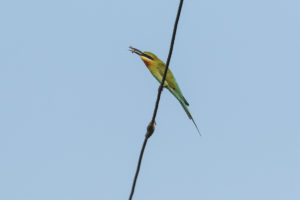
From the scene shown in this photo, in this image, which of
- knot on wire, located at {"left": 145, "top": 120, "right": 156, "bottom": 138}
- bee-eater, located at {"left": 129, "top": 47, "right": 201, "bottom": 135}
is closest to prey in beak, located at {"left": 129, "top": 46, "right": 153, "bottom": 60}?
bee-eater, located at {"left": 129, "top": 47, "right": 201, "bottom": 135}

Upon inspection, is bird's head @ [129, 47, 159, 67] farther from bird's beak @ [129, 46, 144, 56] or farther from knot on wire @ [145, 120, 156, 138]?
knot on wire @ [145, 120, 156, 138]

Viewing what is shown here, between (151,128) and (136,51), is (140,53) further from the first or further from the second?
(151,128)

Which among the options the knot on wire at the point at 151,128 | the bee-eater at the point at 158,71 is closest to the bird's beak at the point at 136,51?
the bee-eater at the point at 158,71

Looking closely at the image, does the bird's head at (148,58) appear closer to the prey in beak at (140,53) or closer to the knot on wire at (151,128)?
the prey in beak at (140,53)

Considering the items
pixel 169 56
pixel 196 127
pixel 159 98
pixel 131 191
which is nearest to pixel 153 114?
pixel 159 98

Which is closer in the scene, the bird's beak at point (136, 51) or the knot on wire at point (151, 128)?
the knot on wire at point (151, 128)

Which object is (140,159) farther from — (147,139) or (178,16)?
(178,16)

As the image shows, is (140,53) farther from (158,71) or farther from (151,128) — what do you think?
(151,128)

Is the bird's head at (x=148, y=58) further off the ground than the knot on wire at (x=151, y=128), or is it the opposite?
the bird's head at (x=148, y=58)

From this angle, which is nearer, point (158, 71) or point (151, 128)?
point (151, 128)

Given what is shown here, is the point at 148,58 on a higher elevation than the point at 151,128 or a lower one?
higher

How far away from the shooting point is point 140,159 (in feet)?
7.29

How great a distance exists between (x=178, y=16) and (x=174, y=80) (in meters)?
3.33

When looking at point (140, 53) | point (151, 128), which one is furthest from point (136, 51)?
point (151, 128)
